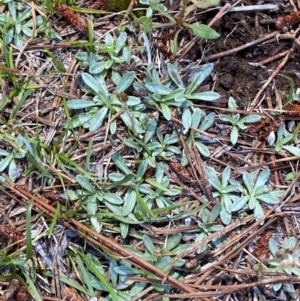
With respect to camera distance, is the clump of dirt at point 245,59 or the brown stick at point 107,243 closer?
the brown stick at point 107,243

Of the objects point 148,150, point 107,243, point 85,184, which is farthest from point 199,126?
point 107,243

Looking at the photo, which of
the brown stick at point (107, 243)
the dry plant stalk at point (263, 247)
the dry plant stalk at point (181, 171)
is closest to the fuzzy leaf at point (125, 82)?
the dry plant stalk at point (181, 171)

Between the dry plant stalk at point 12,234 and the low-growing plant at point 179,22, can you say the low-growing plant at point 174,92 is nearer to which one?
the low-growing plant at point 179,22

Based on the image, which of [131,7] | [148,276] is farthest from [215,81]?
[148,276]

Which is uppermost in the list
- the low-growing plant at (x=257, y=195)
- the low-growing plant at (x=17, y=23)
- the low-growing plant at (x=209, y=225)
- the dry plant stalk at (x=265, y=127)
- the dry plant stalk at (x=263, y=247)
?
the low-growing plant at (x=17, y=23)

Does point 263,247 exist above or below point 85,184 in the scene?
below

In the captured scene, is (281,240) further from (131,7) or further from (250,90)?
(131,7)

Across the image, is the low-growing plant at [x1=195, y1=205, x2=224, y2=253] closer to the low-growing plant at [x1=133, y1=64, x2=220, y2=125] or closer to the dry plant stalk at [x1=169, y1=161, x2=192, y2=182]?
the dry plant stalk at [x1=169, y1=161, x2=192, y2=182]

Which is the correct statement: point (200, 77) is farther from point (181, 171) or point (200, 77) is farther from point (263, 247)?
point (263, 247)
